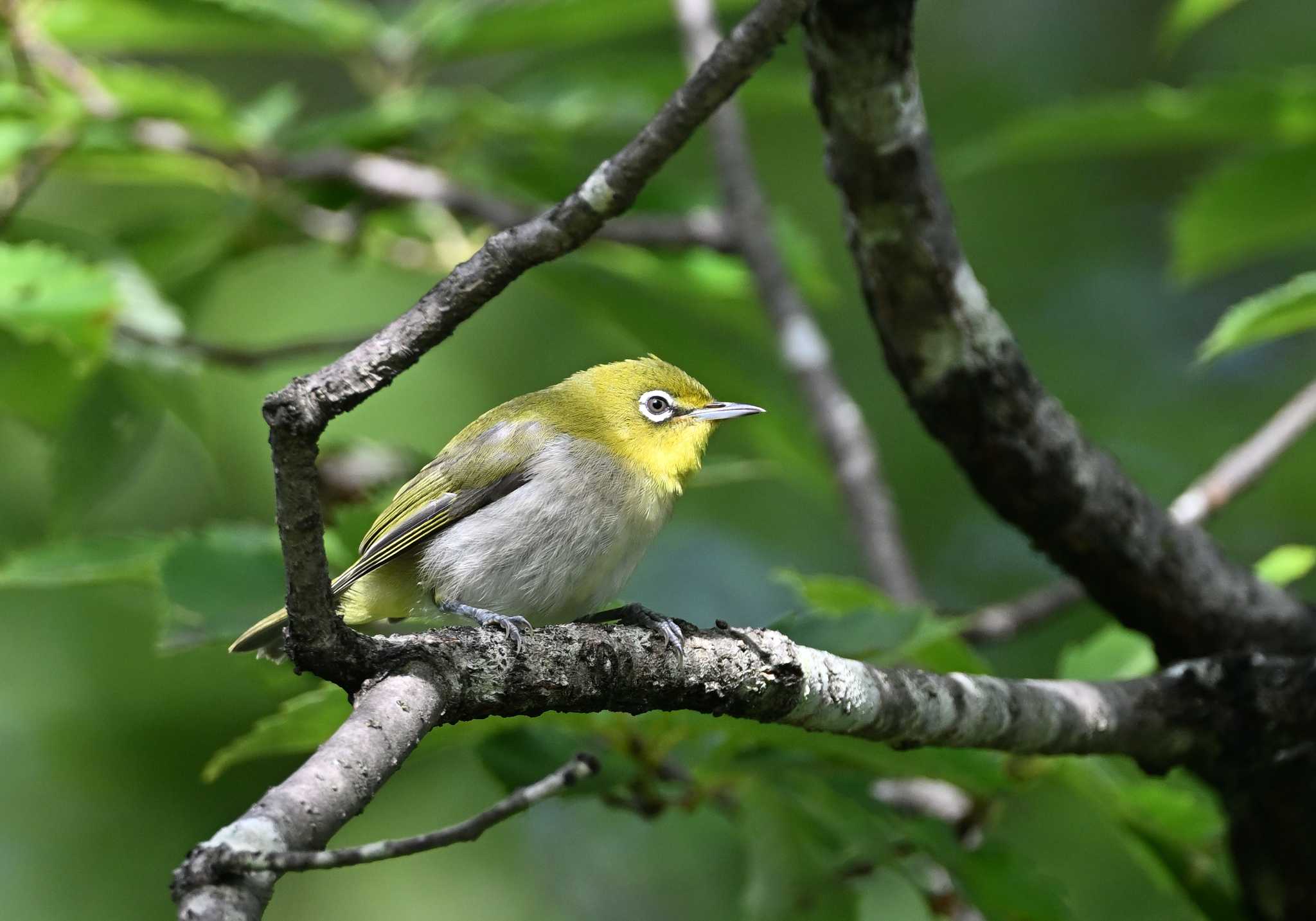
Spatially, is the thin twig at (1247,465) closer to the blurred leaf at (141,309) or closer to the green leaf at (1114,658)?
the green leaf at (1114,658)

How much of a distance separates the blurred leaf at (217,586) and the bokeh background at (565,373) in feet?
0.04

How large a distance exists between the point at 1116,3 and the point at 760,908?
30.6 ft

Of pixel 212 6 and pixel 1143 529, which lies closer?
pixel 1143 529

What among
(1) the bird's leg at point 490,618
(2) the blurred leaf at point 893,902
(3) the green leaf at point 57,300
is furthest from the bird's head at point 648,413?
(2) the blurred leaf at point 893,902

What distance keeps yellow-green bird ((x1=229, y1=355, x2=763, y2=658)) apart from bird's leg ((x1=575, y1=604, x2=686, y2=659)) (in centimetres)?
40

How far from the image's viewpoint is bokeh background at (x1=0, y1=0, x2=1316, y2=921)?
12.2ft

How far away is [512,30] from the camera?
5.12 m

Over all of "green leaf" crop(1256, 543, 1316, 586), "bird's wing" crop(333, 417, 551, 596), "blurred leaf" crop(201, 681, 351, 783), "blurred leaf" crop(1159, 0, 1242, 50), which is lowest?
"blurred leaf" crop(201, 681, 351, 783)

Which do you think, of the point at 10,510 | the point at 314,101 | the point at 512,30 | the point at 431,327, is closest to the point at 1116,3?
the point at 314,101

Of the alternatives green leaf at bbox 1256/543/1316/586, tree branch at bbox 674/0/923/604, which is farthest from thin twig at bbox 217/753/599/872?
tree branch at bbox 674/0/923/604

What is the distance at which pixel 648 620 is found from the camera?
115 inches

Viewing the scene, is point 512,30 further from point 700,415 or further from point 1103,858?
point 1103,858

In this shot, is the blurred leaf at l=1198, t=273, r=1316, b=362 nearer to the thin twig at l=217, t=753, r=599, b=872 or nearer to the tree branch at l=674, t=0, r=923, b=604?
the tree branch at l=674, t=0, r=923, b=604

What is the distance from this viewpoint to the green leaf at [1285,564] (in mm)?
4125
